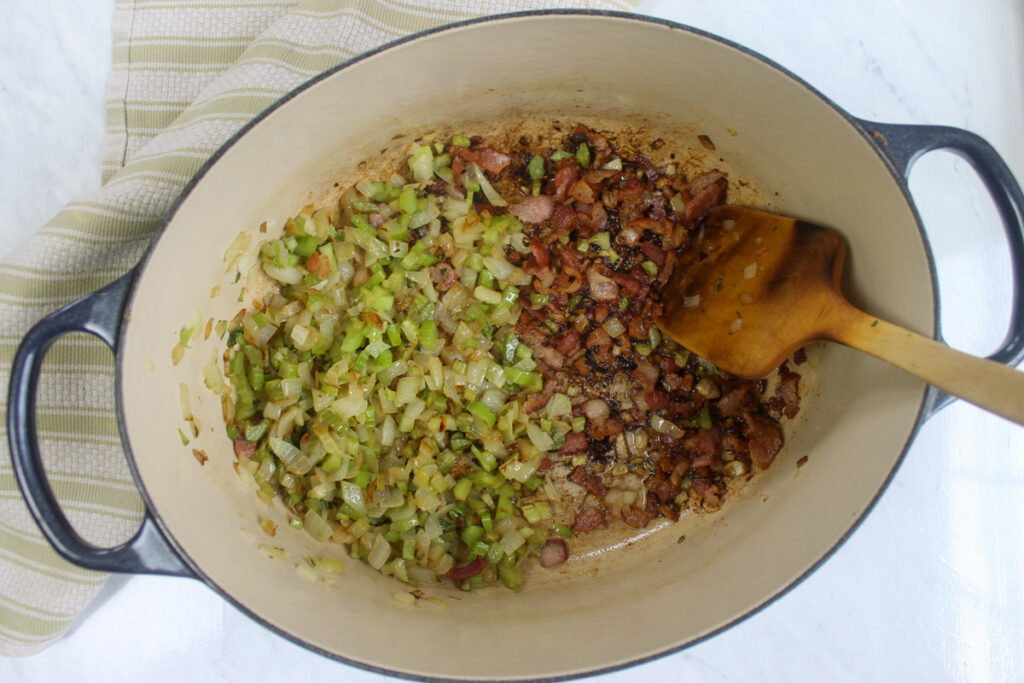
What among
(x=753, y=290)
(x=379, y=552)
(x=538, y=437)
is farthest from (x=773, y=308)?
(x=379, y=552)

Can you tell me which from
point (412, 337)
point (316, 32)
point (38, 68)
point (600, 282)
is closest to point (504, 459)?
point (412, 337)

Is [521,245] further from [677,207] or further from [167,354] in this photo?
[167,354]

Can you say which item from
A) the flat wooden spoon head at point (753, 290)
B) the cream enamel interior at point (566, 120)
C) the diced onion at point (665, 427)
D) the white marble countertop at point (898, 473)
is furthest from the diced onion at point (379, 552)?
the flat wooden spoon head at point (753, 290)

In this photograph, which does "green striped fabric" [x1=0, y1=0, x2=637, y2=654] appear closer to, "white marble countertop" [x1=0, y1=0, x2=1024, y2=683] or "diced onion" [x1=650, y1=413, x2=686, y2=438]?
"white marble countertop" [x1=0, y1=0, x2=1024, y2=683]

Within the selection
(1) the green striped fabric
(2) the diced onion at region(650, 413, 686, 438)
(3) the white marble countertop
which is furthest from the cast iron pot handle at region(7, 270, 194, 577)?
(2) the diced onion at region(650, 413, 686, 438)

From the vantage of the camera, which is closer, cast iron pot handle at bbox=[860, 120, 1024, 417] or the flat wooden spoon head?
cast iron pot handle at bbox=[860, 120, 1024, 417]
